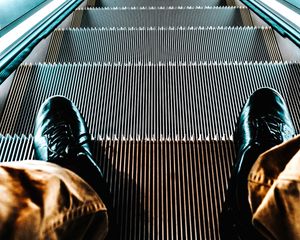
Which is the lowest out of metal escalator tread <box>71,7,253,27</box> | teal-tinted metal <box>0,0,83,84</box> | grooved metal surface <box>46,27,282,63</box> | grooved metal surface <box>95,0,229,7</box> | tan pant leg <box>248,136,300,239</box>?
grooved metal surface <box>95,0,229,7</box>

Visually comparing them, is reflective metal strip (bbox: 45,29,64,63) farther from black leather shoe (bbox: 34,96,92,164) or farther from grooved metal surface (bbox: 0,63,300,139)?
black leather shoe (bbox: 34,96,92,164)

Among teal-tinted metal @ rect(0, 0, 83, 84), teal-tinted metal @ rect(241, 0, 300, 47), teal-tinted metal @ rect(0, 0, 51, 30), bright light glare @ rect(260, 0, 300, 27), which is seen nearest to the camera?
teal-tinted metal @ rect(0, 0, 83, 84)

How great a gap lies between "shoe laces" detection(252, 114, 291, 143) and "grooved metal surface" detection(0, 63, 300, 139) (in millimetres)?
365

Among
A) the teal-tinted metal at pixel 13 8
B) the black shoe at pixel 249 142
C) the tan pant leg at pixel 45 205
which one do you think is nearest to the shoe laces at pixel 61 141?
the tan pant leg at pixel 45 205

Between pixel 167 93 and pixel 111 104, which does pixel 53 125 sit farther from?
pixel 167 93

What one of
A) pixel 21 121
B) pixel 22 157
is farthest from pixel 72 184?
pixel 21 121

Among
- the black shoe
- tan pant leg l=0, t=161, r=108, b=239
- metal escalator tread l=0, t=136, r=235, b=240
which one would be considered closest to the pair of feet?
the black shoe

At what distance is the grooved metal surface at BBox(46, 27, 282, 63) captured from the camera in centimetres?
330

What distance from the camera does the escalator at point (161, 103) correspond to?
1764 mm

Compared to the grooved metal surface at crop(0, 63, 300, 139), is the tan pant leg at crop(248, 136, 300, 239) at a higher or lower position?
higher

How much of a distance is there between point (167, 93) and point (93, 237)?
1532 mm

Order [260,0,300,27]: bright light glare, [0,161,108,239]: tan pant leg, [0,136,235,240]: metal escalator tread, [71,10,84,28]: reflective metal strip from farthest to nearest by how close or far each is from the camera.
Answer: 1. [71,10,84,28]: reflective metal strip
2. [260,0,300,27]: bright light glare
3. [0,136,235,240]: metal escalator tread
4. [0,161,108,239]: tan pant leg

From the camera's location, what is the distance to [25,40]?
8.11 ft

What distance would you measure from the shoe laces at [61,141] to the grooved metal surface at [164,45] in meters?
1.41
